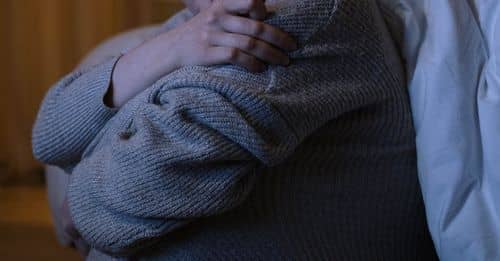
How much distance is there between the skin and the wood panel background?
1475 mm

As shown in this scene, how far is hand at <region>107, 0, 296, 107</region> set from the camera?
0.69m

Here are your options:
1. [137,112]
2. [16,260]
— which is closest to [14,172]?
[16,260]

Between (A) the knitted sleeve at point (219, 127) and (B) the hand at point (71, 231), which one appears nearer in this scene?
(A) the knitted sleeve at point (219, 127)

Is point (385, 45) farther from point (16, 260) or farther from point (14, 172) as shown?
point (14, 172)

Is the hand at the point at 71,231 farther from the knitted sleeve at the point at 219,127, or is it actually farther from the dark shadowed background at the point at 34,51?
the dark shadowed background at the point at 34,51

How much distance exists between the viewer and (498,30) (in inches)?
28.8

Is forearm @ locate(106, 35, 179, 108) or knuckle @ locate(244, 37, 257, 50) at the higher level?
knuckle @ locate(244, 37, 257, 50)

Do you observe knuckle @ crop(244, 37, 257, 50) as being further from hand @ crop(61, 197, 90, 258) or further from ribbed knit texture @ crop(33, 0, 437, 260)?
hand @ crop(61, 197, 90, 258)

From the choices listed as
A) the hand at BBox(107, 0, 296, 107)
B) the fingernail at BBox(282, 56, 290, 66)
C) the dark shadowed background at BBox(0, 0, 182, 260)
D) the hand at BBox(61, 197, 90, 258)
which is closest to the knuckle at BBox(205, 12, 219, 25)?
the hand at BBox(107, 0, 296, 107)

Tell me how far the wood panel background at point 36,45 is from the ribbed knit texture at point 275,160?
150 cm

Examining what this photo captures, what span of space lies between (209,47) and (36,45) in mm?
1668

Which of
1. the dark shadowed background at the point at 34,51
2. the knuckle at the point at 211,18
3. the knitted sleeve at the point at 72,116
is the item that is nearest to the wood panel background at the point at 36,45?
the dark shadowed background at the point at 34,51

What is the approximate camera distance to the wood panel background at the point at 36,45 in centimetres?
222

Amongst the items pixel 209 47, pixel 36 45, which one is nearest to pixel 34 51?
pixel 36 45
